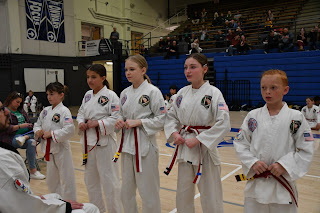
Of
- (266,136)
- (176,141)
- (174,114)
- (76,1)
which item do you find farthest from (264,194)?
(76,1)

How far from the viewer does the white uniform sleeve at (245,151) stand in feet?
6.37

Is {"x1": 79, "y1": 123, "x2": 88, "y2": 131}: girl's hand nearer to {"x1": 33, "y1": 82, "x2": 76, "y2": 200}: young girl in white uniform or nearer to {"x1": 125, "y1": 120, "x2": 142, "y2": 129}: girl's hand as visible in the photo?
{"x1": 33, "y1": 82, "x2": 76, "y2": 200}: young girl in white uniform

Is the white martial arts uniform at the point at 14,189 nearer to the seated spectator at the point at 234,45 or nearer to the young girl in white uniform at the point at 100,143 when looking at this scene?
the young girl in white uniform at the point at 100,143

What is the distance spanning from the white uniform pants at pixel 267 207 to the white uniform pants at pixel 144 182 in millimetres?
858

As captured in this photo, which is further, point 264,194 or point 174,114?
point 174,114

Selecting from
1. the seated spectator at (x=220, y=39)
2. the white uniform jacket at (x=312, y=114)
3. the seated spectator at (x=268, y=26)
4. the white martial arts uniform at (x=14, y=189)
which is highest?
the seated spectator at (x=268, y=26)

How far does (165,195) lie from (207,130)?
168 cm

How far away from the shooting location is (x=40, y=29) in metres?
15.8

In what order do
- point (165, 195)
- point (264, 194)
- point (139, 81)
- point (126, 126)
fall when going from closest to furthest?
point (264, 194)
point (126, 126)
point (139, 81)
point (165, 195)

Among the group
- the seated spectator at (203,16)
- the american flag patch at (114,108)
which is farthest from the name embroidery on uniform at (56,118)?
the seated spectator at (203,16)

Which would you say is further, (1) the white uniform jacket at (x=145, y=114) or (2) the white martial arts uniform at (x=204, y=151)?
(1) the white uniform jacket at (x=145, y=114)

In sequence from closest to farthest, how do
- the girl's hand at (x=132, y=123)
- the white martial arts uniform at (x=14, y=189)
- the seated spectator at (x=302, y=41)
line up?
1. the white martial arts uniform at (x=14, y=189)
2. the girl's hand at (x=132, y=123)
3. the seated spectator at (x=302, y=41)

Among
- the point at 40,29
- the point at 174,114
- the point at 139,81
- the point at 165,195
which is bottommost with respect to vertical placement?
the point at 165,195

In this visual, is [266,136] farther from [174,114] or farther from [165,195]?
[165,195]
